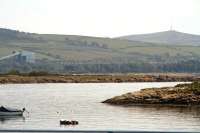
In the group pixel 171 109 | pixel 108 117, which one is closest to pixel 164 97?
pixel 171 109

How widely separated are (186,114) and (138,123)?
11068 mm

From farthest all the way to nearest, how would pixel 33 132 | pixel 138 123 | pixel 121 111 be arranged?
pixel 121 111
pixel 138 123
pixel 33 132

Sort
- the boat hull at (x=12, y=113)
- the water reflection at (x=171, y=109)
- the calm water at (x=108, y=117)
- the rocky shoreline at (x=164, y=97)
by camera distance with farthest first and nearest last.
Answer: the rocky shoreline at (x=164, y=97), the water reflection at (x=171, y=109), the boat hull at (x=12, y=113), the calm water at (x=108, y=117)

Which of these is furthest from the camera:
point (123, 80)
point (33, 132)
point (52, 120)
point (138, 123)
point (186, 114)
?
point (123, 80)

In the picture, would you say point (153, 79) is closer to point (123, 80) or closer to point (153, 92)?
point (123, 80)

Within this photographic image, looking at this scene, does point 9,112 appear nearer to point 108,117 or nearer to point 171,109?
point 108,117

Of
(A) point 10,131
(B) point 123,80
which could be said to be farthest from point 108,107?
(B) point 123,80

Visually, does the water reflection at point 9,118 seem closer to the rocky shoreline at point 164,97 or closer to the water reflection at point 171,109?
the water reflection at point 171,109

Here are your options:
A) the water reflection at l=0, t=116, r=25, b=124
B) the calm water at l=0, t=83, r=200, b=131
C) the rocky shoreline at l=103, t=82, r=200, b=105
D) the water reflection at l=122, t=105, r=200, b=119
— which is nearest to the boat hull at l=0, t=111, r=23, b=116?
the water reflection at l=0, t=116, r=25, b=124

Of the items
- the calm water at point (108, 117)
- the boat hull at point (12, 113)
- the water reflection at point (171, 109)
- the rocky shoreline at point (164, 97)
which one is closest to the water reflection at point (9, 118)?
the calm water at point (108, 117)

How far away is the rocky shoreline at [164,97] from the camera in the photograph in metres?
84.1

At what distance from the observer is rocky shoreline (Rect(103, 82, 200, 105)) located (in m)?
84.1

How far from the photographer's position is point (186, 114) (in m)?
69.7

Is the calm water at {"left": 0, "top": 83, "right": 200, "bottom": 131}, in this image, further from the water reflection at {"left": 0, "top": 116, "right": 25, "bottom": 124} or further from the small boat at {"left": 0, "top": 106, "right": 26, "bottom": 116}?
the small boat at {"left": 0, "top": 106, "right": 26, "bottom": 116}
